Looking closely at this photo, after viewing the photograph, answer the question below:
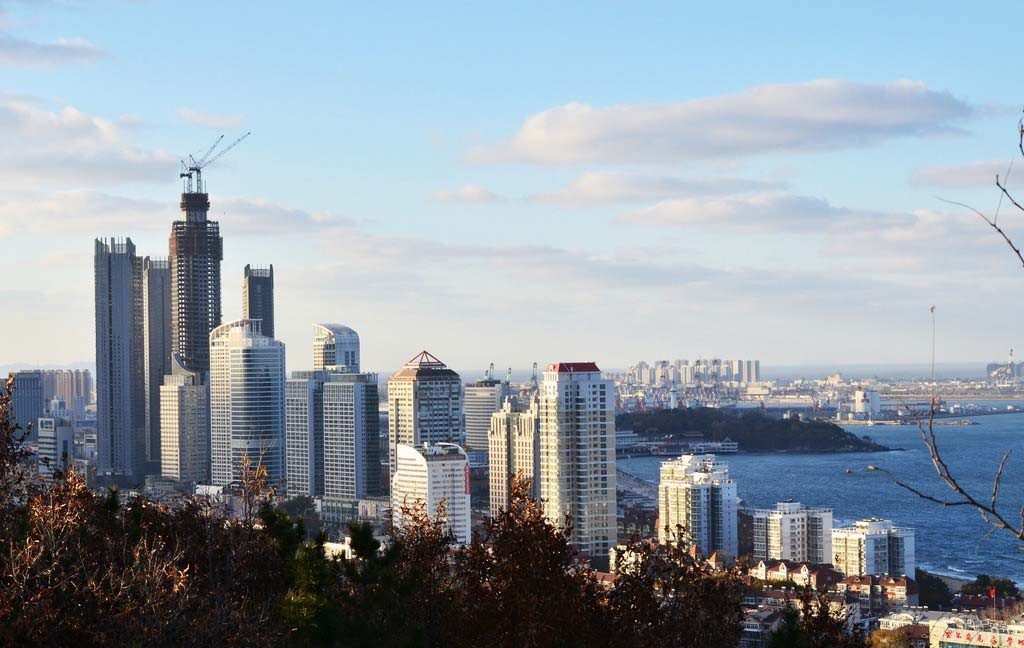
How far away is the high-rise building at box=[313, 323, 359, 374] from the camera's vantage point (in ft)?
129

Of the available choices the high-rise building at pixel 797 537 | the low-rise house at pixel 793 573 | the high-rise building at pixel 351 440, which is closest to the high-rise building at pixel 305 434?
the high-rise building at pixel 351 440

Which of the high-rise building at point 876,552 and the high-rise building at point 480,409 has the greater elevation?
the high-rise building at point 480,409

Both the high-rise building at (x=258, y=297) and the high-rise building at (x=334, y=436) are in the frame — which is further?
the high-rise building at (x=258, y=297)

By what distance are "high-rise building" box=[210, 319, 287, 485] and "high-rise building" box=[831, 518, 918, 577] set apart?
1726 cm

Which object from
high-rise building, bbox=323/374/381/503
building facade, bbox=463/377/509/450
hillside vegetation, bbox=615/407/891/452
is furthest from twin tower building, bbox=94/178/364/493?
hillside vegetation, bbox=615/407/891/452

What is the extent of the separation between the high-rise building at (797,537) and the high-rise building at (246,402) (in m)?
15.3

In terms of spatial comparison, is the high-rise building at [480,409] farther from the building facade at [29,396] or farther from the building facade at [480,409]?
the building facade at [29,396]

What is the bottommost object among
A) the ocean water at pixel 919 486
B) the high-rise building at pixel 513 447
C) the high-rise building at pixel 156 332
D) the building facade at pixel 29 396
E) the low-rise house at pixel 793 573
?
the ocean water at pixel 919 486

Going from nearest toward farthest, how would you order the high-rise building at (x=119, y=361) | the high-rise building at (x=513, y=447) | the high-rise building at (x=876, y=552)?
1. the high-rise building at (x=876, y=552)
2. the high-rise building at (x=513, y=447)
3. the high-rise building at (x=119, y=361)

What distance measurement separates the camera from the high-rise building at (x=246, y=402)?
1328 inches

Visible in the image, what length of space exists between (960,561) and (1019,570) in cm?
116

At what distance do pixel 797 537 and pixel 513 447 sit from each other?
5481mm

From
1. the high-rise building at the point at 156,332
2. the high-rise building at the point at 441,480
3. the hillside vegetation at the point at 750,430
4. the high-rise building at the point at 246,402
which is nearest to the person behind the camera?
the high-rise building at the point at 441,480

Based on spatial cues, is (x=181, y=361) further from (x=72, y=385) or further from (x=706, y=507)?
(x=72, y=385)
